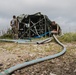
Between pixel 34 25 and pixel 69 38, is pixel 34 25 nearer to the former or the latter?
pixel 34 25

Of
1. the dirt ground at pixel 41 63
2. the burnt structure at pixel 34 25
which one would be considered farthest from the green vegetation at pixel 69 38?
the burnt structure at pixel 34 25

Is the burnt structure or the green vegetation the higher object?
the burnt structure

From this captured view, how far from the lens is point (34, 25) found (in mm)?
14523

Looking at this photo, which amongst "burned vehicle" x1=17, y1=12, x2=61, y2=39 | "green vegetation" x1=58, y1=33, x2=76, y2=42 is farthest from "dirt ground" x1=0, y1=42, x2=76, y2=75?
"burned vehicle" x1=17, y1=12, x2=61, y2=39

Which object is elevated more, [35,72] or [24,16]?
[24,16]

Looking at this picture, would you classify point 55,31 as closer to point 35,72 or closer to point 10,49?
point 10,49

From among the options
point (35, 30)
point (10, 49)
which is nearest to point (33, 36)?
point (35, 30)

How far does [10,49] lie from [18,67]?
2.87m

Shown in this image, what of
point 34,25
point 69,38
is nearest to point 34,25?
point 34,25

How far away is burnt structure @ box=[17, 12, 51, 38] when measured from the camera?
47.4 feet

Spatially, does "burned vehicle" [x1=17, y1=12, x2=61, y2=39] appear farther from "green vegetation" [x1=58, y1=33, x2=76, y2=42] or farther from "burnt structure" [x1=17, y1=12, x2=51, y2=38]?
"green vegetation" [x1=58, y1=33, x2=76, y2=42]

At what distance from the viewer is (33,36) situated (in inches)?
581

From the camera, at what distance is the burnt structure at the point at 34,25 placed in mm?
14435

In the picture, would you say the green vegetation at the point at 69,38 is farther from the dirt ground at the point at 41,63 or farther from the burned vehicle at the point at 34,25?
the burned vehicle at the point at 34,25
